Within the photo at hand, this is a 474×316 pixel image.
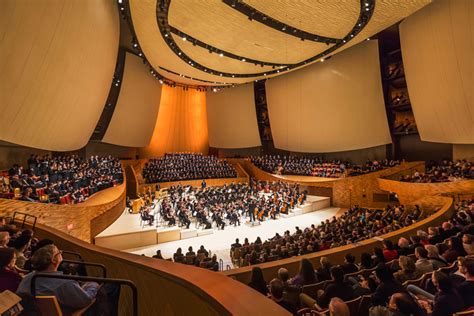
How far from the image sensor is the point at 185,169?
58.2 ft

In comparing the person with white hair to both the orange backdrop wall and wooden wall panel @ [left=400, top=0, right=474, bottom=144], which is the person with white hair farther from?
the orange backdrop wall

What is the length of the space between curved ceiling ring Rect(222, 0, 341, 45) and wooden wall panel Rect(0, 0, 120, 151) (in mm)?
4819

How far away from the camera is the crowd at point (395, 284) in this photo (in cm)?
193

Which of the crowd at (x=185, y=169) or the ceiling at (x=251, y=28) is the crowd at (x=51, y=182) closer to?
the crowd at (x=185, y=169)

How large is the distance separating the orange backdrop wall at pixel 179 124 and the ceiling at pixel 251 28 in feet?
24.7

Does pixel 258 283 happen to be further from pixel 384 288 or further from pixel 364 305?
pixel 384 288

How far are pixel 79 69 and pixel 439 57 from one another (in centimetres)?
1414

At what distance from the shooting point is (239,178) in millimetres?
19438

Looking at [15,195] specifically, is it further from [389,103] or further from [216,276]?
[389,103]

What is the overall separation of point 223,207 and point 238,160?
10990 millimetres

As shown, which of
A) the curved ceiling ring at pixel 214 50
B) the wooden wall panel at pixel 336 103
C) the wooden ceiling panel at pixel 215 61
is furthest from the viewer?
the wooden wall panel at pixel 336 103

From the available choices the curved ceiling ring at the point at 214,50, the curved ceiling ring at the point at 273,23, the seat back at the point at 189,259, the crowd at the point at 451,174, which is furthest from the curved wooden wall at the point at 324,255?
the curved ceiling ring at the point at 214,50

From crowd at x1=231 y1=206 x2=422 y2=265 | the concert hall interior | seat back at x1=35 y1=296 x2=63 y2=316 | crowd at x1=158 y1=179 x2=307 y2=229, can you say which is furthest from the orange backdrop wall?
seat back at x1=35 y1=296 x2=63 y2=316

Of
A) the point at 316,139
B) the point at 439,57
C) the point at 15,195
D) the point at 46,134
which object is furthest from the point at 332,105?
the point at 15,195
